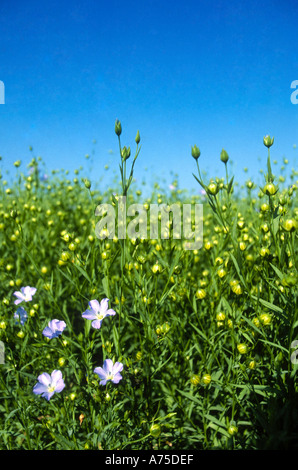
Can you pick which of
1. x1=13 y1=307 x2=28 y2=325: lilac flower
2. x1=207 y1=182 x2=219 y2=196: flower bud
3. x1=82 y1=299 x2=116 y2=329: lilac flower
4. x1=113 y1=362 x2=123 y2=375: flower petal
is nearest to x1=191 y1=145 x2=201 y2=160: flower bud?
x1=207 y1=182 x2=219 y2=196: flower bud

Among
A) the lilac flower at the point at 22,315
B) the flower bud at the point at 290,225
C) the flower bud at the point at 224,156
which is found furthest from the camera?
the lilac flower at the point at 22,315

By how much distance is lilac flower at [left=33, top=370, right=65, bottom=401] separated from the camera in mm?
1028

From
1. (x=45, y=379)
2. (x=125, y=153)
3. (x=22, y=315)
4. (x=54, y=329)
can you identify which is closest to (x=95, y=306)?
(x=54, y=329)

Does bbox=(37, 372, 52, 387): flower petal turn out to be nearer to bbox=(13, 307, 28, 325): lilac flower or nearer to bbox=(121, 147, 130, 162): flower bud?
bbox=(13, 307, 28, 325): lilac flower

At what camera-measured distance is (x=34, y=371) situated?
1280mm

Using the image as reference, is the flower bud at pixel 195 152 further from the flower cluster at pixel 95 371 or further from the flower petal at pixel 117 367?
the flower petal at pixel 117 367

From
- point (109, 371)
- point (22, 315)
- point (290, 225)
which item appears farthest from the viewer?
point (22, 315)

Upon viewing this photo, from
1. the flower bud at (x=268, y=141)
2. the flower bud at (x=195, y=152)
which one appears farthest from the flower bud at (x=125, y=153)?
the flower bud at (x=268, y=141)

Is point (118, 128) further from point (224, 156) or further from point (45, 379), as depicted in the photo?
point (45, 379)

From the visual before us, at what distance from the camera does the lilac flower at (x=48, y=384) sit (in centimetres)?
103

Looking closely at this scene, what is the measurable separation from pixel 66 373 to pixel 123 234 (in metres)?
0.91

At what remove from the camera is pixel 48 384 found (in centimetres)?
107
